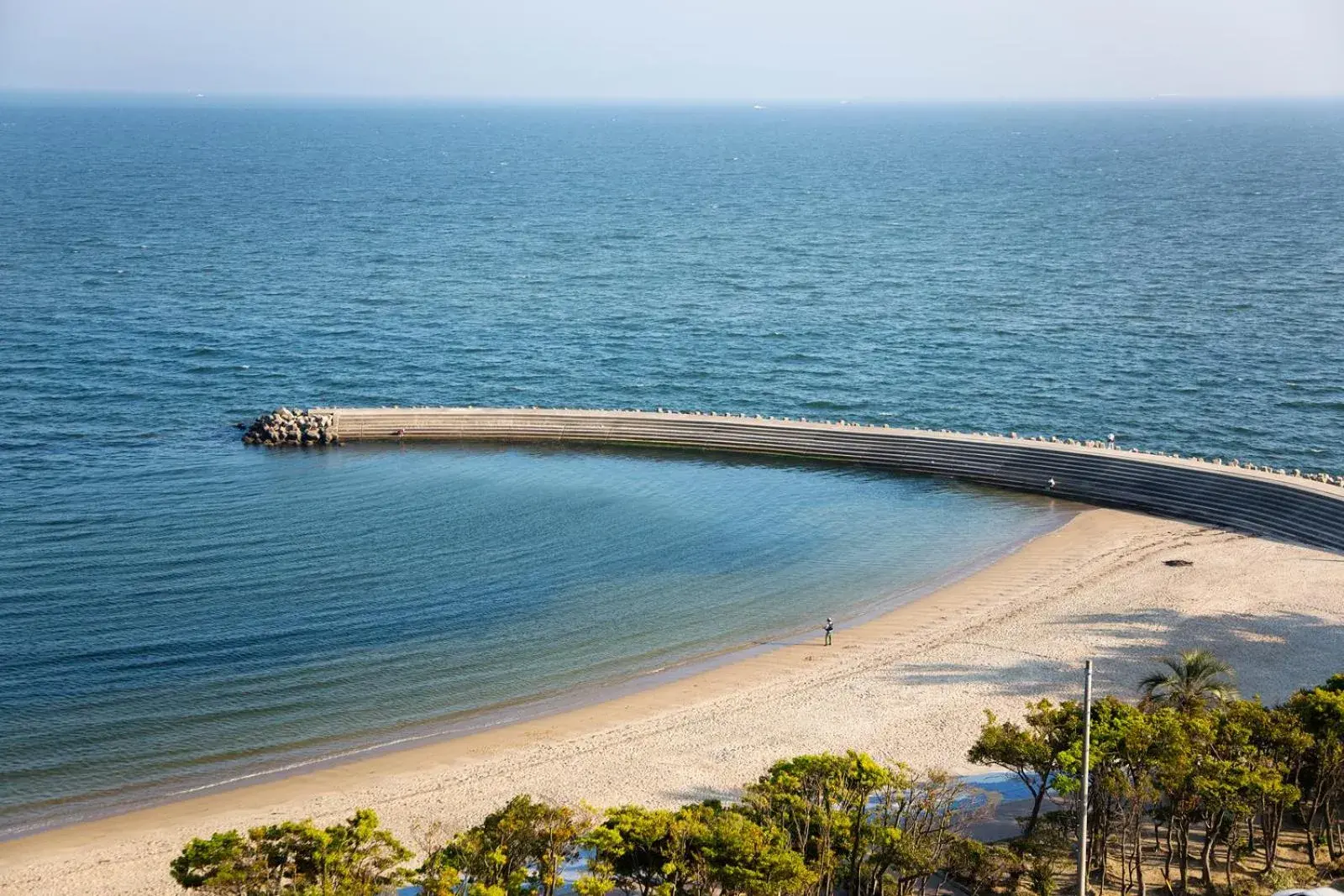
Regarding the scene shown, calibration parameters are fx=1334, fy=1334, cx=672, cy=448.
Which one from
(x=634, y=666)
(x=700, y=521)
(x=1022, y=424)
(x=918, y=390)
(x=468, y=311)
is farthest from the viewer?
Answer: (x=468, y=311)

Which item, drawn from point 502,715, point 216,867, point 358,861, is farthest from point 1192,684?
point 216,867

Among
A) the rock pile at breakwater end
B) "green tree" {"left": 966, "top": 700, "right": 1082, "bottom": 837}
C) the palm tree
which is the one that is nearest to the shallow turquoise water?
the rock pile at breakwater end

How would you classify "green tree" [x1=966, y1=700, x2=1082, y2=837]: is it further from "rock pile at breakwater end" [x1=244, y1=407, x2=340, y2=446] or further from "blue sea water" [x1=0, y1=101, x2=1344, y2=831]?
"rock pile at breakwater end" [x1=244, y1=407, x2=340, y2=446]

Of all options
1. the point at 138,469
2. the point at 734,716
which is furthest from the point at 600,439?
the point at 734,716

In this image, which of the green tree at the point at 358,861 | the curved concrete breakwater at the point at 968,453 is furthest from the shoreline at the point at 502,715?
the green tree at the point at 358,861

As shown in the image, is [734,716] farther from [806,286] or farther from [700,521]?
[806,286]

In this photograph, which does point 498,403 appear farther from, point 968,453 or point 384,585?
point 384,585

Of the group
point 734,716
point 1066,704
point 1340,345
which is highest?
point 1340,345

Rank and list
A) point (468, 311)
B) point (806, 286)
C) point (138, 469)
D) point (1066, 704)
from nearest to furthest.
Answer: point (1066, 704), point (138, 469), point (468, 311), point (806, 286)
